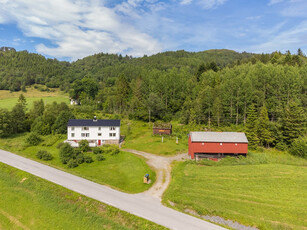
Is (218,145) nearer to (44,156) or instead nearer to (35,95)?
(44,156)

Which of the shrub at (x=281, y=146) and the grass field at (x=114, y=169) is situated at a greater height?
the shrub at (x=281, y=146)

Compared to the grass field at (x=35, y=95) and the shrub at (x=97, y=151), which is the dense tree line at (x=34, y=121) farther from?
the grass field at (x=35, y=95)

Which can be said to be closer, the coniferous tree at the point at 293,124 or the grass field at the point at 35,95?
the coniferous tree at the point at 293,124

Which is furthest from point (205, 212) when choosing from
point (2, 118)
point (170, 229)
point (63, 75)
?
point (63, 75)

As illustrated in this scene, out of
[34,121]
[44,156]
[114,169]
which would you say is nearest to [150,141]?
[114,169]

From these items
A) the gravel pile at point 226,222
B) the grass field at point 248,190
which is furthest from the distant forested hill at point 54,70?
the gravel pile at point 226,222

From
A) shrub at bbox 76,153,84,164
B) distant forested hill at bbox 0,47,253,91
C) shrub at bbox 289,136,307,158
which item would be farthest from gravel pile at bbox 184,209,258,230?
distant forested hill at bbox 0,47,253,91
